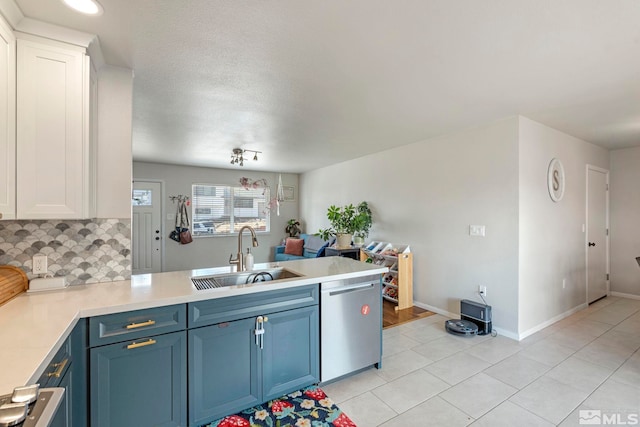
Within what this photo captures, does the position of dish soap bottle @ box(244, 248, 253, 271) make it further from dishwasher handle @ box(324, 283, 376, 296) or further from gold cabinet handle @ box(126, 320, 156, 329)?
gold cabinet handle @ box(126, 320, 156, 329)

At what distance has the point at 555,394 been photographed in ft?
7.06

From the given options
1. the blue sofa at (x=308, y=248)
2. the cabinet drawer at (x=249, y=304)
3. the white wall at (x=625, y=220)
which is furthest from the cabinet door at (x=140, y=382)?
the white wall at (x=625, y=220)

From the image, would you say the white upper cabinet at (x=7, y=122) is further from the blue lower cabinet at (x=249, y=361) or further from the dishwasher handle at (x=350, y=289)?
the dishwasher handle at (x=350, y=289)

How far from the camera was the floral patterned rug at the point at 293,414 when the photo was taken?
6.06 ft

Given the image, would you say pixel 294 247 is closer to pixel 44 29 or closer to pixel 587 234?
pixel 587 234

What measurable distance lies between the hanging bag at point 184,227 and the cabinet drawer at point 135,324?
16.3 feet

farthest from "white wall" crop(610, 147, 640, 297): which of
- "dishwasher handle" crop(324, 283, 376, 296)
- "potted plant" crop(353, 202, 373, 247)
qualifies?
"dishwasher handle" crop(324, 283, 376, 296)

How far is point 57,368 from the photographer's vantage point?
3.83 ft

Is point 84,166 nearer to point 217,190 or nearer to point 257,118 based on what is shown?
point 257,118

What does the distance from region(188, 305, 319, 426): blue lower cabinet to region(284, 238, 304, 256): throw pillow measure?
4159mm

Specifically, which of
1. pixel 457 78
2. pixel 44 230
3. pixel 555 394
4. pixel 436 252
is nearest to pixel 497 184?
pixel 436 252

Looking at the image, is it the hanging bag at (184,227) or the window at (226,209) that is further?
the window at (226,209)

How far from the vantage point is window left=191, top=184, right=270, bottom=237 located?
6.49m

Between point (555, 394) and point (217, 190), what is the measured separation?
21.2ft
